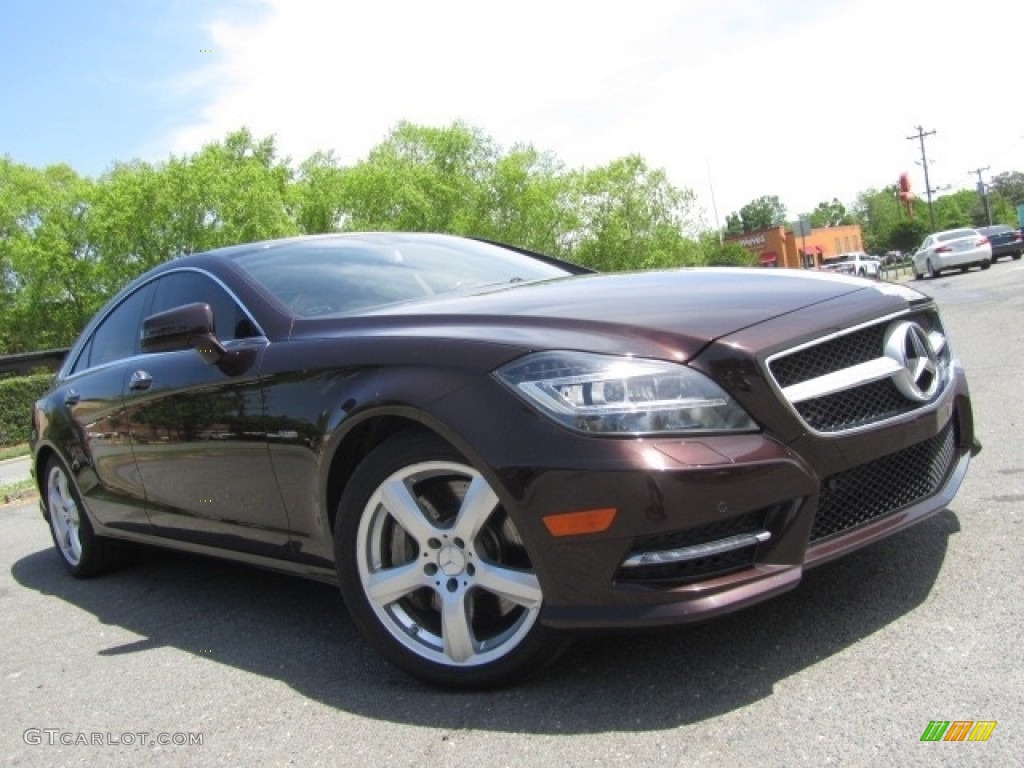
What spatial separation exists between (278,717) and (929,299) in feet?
8.35

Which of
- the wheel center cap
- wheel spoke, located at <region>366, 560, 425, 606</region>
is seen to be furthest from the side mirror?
the wheel center cap

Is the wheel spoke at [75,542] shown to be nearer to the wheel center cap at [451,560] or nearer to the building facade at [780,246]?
the wheel center cap at [451,560]

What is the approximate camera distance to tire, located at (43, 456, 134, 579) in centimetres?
519

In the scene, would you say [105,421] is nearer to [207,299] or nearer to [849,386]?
[207,299]

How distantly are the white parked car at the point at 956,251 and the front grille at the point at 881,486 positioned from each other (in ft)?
98.0

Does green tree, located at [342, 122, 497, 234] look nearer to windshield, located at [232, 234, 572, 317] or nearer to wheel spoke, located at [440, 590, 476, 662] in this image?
windshield, located at [232, 234, 572, 317]

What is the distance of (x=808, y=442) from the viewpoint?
2.54m

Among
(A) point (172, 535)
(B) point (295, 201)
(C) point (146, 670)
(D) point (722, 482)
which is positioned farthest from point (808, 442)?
(B) point (295, 201)

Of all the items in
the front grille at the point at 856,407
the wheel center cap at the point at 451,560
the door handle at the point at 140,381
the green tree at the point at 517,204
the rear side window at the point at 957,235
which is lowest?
the rear side window at the point at 957,235

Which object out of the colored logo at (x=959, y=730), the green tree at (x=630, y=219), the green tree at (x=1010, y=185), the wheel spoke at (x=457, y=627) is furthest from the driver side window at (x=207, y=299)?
the green tree at (x=1010, y=185)

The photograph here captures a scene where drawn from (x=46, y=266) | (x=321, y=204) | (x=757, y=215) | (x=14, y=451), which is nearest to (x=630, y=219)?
(x=321, y=204)

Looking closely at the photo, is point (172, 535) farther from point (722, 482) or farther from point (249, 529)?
point (722, 482)

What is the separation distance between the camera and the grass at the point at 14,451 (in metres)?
19.4

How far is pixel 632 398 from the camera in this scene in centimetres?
246
